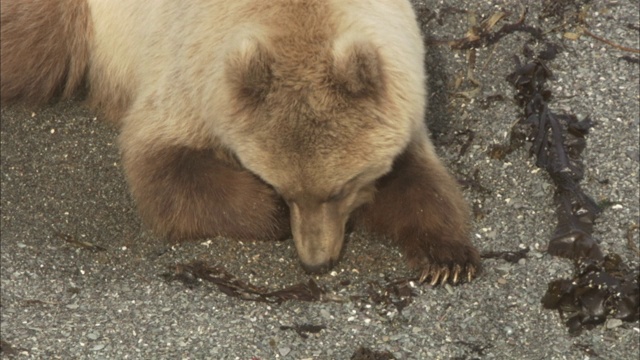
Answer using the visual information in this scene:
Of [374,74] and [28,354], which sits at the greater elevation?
[374,74]

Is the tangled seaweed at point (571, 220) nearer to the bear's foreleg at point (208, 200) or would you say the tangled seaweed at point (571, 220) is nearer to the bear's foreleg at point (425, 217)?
the bear's foreleg at point (425, 217)

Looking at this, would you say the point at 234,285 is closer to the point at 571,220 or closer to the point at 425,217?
the point at 425,217

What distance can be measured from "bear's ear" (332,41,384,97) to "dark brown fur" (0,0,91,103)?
2279 millimetres

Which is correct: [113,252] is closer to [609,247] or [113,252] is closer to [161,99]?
[161,99]

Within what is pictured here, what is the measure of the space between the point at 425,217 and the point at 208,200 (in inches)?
40.0

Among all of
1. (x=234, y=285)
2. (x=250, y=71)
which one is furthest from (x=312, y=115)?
(x=234, y=285)

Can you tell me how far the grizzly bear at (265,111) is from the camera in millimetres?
4742

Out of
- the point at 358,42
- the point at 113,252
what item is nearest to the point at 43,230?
the point at 113,252

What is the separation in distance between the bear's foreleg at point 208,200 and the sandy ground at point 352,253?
0.30 ft

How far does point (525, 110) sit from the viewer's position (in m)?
5.96

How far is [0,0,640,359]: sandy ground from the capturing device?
489 cm

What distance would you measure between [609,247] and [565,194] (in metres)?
0.35

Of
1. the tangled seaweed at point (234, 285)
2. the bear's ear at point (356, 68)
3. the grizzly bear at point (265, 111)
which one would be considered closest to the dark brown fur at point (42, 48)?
the grizzly bear at point (265, 111)

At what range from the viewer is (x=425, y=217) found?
5.46 m
